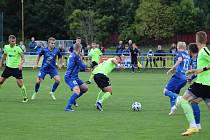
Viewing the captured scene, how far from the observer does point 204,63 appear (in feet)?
36.3

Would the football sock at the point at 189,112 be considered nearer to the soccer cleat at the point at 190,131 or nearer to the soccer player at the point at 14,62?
the soccer cleat at the point at 190,131

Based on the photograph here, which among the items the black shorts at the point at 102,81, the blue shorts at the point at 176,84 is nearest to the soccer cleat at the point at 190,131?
the blue shorts at the point at 176,84

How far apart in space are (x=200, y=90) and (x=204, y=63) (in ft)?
1.80

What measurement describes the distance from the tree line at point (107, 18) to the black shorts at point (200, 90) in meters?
62.6

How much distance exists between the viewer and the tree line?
73.9 metres

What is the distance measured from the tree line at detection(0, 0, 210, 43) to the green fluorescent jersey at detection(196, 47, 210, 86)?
62.5 m

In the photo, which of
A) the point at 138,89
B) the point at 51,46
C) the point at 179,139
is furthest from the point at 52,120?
the point at 138,89

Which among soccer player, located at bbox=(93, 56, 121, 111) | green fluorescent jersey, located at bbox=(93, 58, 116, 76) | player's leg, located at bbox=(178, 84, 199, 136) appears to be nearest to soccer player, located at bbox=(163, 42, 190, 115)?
soccer player, located at bbox=(93, 56, 121, 111)

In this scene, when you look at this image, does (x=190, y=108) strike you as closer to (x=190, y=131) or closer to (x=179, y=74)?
(x=190, y=131)

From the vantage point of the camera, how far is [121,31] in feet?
259

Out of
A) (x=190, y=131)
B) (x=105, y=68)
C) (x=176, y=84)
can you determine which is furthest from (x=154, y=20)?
(x=190, y=131)

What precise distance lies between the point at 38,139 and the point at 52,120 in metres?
2.74

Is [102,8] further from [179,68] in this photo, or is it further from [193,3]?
[179,68]

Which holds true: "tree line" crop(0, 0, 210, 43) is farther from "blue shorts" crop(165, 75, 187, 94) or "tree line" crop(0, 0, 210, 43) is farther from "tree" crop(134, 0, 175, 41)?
"blue shorts" crop(165, 75, 187, 94)
